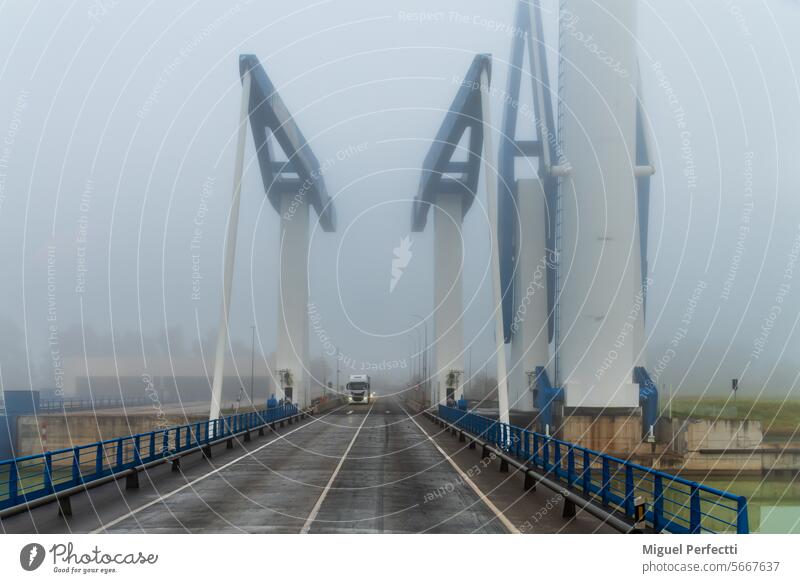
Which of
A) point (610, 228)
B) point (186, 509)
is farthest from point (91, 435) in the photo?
point (186, 509)

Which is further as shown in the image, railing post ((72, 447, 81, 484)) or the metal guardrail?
the metal guardrail

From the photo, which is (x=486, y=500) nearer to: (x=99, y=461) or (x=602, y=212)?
(x=99, y=461)

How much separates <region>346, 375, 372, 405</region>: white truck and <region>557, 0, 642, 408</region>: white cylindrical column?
51.7 meters

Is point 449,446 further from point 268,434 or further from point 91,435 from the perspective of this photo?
point 91,435

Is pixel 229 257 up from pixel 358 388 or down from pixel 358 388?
up

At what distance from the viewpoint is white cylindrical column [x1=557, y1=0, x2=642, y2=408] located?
52.0 meters

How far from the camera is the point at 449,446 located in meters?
42.5

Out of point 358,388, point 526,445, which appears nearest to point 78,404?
point 358,388

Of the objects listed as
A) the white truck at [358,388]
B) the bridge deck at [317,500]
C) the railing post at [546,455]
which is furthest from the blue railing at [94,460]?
the white truck at [358,388]

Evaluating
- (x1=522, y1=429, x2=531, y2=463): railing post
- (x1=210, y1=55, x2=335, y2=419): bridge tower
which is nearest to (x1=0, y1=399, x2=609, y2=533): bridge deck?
(x1=522, y1=429, x2=531, y2=463): railing post

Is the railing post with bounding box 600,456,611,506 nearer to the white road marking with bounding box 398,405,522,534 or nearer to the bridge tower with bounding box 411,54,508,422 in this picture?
the white road marking with bounding box 398,405,522,534

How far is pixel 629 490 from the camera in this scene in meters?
18.1

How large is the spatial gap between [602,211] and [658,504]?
38177 mm
